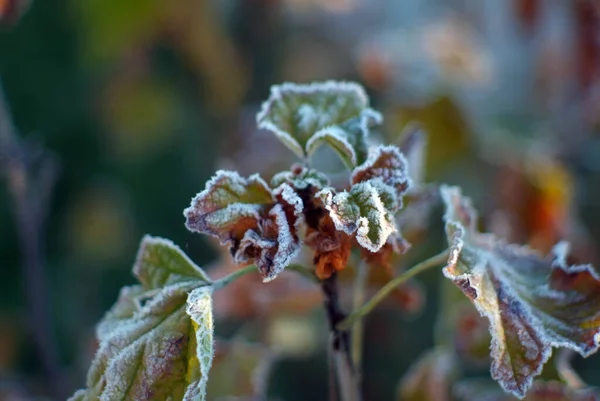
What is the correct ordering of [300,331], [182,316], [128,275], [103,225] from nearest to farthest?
1. [182,316]
2. [300,331]
3. [128,275]
4. [103,225]

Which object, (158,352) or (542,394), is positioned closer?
(158,352)

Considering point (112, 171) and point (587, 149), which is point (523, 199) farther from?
point (112, 171)

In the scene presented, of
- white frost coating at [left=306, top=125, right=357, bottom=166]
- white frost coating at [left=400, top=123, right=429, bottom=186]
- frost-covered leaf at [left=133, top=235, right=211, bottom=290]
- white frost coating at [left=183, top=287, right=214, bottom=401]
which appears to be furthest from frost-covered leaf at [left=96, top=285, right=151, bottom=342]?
white frost coating at [left=400, top=123, right=429, bottom=186]

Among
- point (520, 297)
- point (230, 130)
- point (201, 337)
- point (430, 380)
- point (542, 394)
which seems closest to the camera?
point (201, 337)

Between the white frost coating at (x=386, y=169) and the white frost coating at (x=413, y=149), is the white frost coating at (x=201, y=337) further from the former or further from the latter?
the white frost coating at (x=413, y=149)

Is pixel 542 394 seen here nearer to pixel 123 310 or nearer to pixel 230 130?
pixel 123 310

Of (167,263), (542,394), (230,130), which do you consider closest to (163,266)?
(167,263)

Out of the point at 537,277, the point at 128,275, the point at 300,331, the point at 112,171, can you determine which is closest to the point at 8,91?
the point at 112,171
